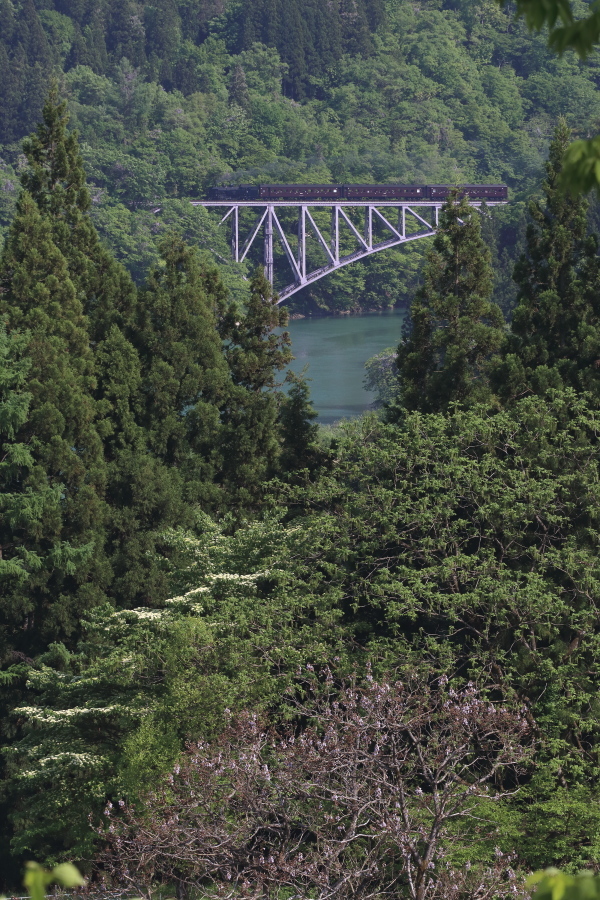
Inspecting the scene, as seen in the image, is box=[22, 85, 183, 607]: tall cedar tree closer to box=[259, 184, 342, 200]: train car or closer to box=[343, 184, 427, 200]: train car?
box=[259, 184, 342, 200]: train car

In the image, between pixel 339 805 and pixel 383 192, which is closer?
pixel 339 805

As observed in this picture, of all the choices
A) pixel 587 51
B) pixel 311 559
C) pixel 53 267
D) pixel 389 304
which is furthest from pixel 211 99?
pixel 587 51

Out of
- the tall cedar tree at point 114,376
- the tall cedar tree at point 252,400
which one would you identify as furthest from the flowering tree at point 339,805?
the tall cedar tree at point 252,400

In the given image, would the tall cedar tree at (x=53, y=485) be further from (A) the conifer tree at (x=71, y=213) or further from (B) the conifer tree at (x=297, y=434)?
(B) the conifer tree at (x=297, y=434)

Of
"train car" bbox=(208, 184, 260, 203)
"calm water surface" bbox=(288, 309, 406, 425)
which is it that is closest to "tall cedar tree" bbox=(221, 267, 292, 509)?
"calm water surface" bbox=(288, 309, 406, 425)

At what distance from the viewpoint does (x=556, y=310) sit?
1909 centimetres

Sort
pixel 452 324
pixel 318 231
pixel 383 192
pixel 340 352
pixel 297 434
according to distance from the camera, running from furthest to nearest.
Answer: pixel 383 192 → pixel 318 231 → pixel 340 352 → pixel 297 434 → pixel 452 324

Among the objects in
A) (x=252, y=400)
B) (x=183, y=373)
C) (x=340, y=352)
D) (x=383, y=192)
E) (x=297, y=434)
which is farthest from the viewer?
(x=383, y=192)

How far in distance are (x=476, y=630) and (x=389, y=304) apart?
70.6 meters

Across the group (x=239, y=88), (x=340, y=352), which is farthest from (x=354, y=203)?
(x=239, y=88)

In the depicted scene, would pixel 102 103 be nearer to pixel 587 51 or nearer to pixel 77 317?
pixel 77 317

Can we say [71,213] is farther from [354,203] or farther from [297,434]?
[354,203]

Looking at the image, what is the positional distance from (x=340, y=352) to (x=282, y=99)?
50660 mm

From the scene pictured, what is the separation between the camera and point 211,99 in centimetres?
10869
